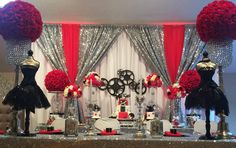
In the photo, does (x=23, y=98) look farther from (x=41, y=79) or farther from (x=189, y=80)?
(x=41, y=79)

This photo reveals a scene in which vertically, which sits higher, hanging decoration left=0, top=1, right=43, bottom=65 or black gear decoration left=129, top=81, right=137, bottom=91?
hanging decoration left=0, top=1, right=43, bottom=65

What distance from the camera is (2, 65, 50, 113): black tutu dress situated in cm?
225

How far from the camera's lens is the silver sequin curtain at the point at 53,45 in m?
6.34

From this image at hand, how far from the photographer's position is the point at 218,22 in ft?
8.08

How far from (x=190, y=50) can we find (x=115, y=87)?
1.52m

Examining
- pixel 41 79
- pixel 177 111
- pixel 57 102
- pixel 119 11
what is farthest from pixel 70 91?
pixel 177 111

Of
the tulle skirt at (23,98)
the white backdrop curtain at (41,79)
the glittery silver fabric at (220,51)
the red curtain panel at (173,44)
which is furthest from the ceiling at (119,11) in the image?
the tulle skirt at (23,98)

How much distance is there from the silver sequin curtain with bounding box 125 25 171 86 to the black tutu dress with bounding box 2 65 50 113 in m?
4.17

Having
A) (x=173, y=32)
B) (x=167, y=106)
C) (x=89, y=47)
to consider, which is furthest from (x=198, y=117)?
(x=89, y=47)

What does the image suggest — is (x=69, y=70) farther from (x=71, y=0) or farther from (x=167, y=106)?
(x=167, y=106)

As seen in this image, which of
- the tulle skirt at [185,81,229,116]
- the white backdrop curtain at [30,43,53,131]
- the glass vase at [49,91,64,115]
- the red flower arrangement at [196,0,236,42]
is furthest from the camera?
the white backdrop curtain at [30,43,53,131]

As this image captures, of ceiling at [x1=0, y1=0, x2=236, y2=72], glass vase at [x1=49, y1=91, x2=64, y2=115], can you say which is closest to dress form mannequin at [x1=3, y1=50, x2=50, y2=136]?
ceiling at [x1=0, y1=0, x2=236, y2=72]

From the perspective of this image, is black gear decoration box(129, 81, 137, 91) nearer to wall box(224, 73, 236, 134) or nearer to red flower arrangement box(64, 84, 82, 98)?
red flower arrangement box(64, 84, 82, 98)

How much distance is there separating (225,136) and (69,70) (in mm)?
4422
